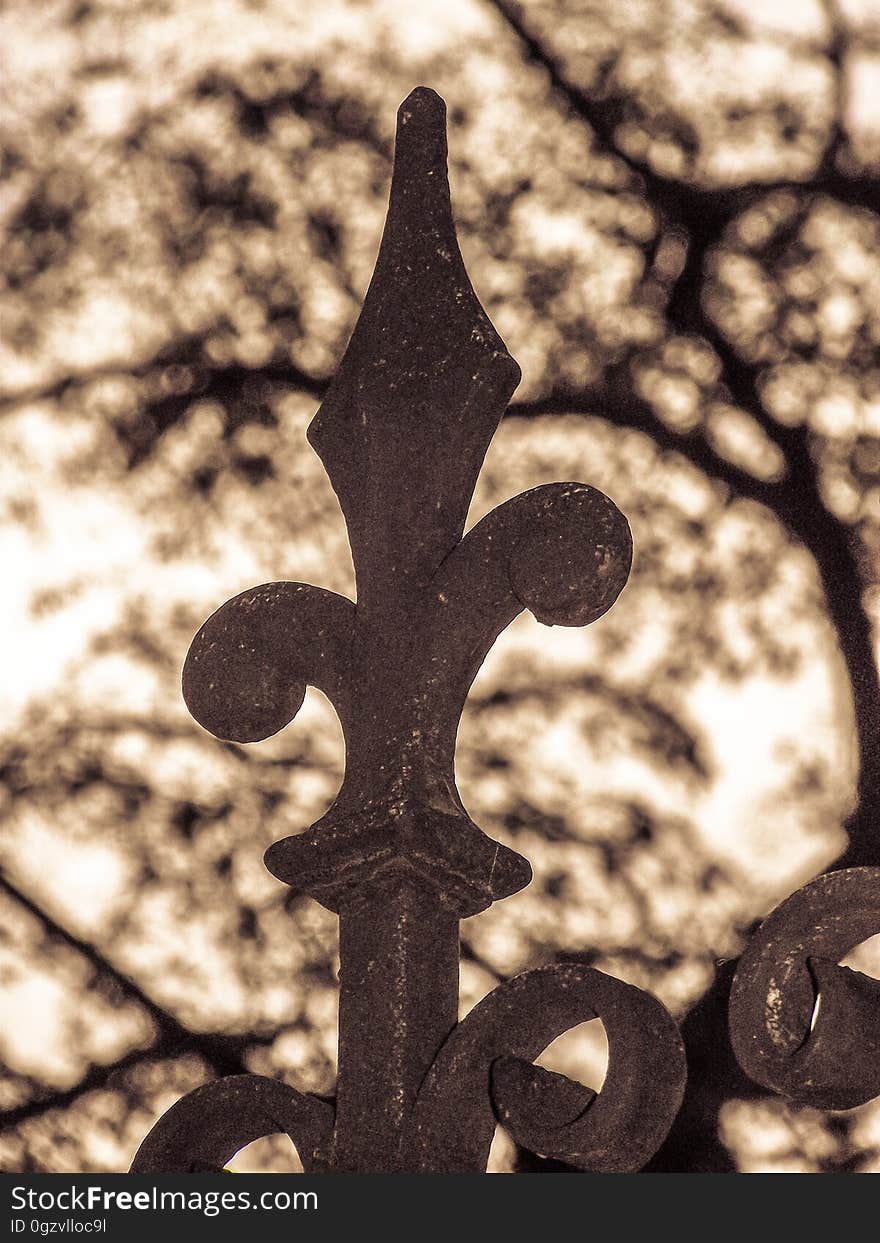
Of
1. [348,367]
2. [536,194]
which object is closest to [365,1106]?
[348,367]

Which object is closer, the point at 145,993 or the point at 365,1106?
the point at 365,1106

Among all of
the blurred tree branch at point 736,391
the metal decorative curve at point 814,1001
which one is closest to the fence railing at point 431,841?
the metal decorative curve at point 814,1001

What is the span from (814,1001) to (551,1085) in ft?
0.66

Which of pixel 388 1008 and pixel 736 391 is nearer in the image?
pixel 388 1008

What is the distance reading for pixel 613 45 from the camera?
7.95ft

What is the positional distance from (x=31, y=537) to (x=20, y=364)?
0.27 meters

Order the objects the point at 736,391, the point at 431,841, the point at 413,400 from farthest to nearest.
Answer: the point at 736,391 → the point at 413,400 → the point at 431,841

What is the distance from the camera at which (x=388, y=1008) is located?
133 centimetres

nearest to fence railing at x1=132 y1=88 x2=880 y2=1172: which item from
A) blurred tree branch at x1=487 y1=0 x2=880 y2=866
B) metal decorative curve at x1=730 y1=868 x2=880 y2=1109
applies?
metal decorative curve at x1=730 y1=868 x2=880 y2=1109

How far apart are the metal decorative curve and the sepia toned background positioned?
0.81 meters

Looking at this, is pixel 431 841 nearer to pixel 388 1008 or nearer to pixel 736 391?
pixel 388 1008

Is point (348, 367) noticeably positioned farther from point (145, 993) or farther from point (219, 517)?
point (145, 993)

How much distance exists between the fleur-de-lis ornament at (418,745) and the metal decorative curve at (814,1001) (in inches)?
2.7

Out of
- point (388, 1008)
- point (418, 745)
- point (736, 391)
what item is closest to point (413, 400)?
point (418, 745)
